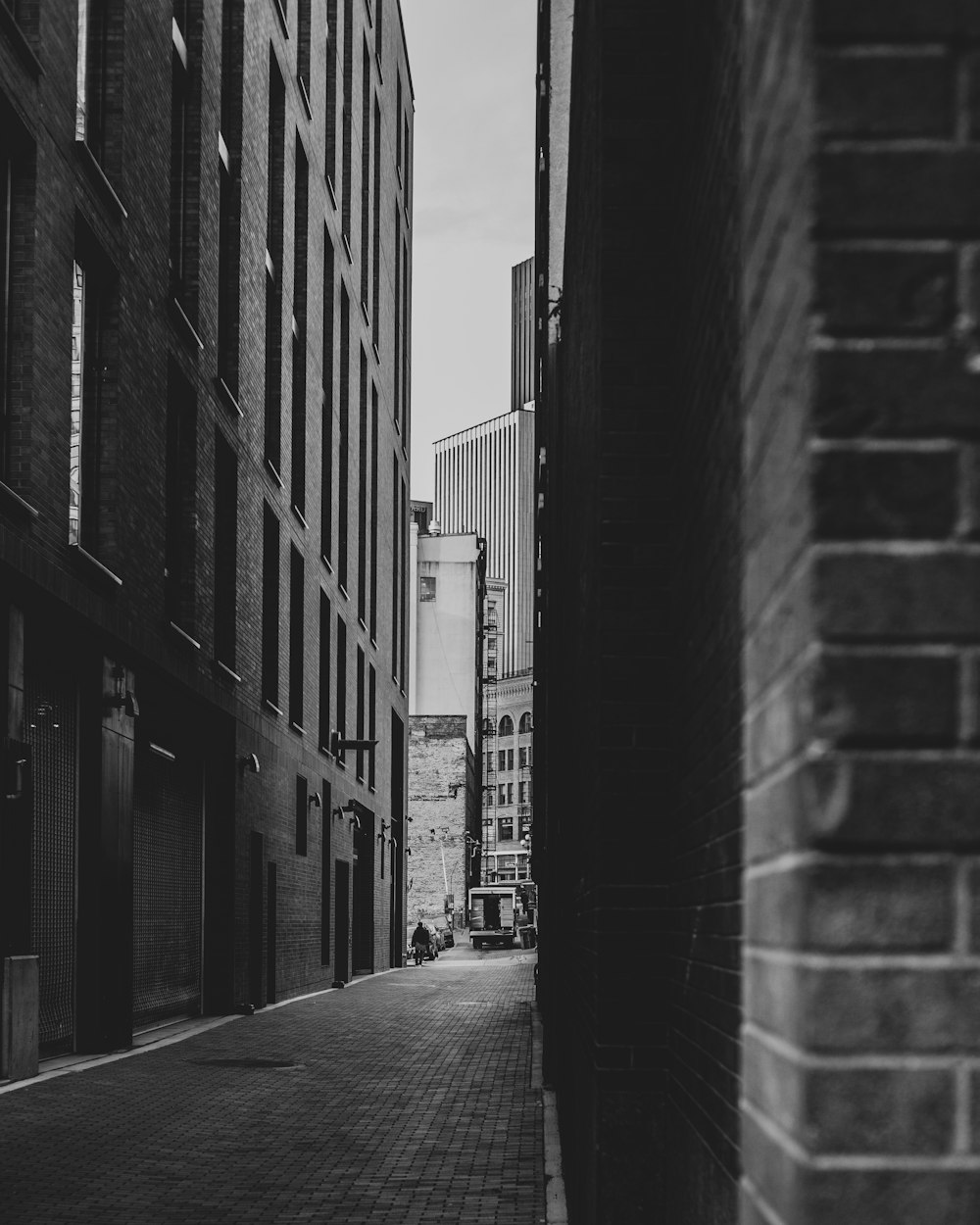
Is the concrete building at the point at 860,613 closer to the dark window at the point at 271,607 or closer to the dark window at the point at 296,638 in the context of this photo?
the dark window at the point at 271,607

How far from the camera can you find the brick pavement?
8297 mm

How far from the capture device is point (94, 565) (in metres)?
14.9

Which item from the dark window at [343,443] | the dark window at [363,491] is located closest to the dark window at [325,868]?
the dark window at [343,443]

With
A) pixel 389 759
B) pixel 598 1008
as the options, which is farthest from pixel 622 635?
pixel 389 759

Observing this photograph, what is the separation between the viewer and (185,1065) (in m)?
15.0

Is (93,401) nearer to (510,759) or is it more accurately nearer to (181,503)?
(181,503)

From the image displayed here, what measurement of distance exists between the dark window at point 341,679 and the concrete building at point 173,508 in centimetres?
14

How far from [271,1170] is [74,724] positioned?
22.6ft

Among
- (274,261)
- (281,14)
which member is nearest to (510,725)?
(274,261)

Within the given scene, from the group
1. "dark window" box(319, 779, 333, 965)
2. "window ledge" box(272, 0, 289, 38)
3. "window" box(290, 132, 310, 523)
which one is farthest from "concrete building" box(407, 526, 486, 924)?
"window ledge" box(272, 0, 289, 38)

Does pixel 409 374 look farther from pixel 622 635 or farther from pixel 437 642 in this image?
pixel 622 635

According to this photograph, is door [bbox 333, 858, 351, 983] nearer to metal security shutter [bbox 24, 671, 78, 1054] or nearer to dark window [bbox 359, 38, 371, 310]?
dark window [bbox 359, 38, 371, 310]

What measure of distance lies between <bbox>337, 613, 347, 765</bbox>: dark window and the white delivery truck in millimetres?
34719

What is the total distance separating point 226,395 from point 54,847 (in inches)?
320
